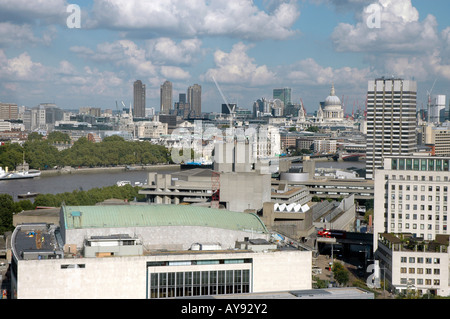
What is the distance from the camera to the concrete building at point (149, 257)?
930cm

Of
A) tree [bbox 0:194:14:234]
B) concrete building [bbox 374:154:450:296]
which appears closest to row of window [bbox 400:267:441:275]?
concrete building [bbox 374:154:450:296]

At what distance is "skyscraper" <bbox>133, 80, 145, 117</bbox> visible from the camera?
11238 cm

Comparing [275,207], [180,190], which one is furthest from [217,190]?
[275,207]

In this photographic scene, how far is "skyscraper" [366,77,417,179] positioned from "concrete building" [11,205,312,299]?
21.5 meters

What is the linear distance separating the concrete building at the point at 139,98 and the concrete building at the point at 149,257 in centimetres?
10184

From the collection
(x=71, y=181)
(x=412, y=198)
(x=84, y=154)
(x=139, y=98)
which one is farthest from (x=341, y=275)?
(x=139, y=98)

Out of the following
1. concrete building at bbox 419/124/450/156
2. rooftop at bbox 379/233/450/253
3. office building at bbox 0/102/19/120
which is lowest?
rooftop at bbox 379/233/450/253

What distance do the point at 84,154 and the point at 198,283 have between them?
36952 millimetres

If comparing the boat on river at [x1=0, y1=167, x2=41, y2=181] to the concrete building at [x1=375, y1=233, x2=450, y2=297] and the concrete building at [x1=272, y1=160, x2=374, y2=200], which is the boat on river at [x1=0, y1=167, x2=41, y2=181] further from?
the concrete building at [x1=375, y1=233, x2=450, y2=297]

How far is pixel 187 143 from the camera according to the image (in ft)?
181

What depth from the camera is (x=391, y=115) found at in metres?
31.9

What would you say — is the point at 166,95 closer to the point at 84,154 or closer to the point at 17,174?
the point at 84,154
